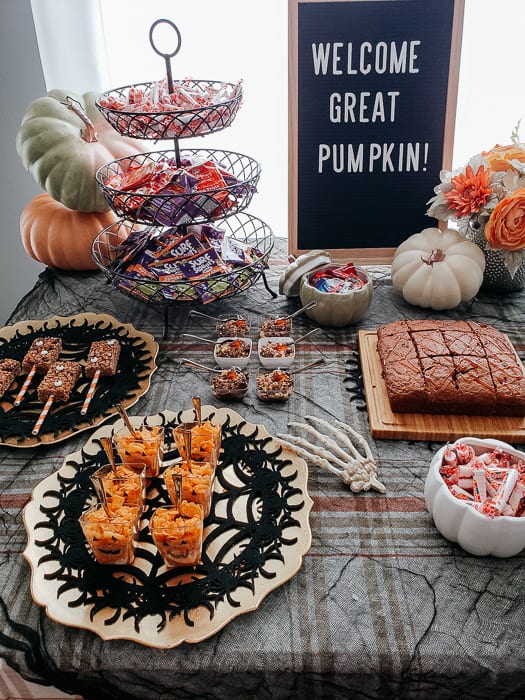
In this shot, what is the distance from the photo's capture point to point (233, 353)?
4.15 ft

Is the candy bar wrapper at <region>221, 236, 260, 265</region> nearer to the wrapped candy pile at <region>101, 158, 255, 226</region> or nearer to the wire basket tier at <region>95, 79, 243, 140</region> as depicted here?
the wrapped candy pile at <region>101, 158, 255, 226</region>

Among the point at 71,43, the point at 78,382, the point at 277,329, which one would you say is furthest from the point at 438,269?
the point at 71,43

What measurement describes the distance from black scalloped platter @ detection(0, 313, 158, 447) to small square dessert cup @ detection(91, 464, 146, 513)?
0.21 m

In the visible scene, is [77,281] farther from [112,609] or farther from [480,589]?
[480,589]

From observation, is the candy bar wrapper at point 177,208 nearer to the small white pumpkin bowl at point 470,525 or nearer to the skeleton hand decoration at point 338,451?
A: the skeleton hand decoration at point 338,451

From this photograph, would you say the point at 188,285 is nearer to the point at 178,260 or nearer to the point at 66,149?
the point at 178,260

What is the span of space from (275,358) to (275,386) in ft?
0.29

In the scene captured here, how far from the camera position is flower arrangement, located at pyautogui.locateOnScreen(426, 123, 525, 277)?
1.32 m

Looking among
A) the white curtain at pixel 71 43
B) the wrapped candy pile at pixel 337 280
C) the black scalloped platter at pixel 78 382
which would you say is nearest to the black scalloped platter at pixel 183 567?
the black scalloped platter at pixel 78 382

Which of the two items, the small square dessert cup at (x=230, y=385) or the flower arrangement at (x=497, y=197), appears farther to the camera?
the flower arrangement at (x=497, y=197)

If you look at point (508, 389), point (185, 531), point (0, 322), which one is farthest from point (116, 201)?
point (0, 322)

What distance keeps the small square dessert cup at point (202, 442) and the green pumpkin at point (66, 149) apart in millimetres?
796

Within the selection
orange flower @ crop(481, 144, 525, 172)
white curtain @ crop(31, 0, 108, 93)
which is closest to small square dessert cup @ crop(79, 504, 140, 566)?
orange flower @ crop(481, 144, 525, 172)
